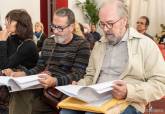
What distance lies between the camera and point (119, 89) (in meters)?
2.21

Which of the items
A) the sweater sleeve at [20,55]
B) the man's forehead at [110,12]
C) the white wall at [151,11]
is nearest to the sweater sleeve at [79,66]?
the sweater sleeve at [20,55]

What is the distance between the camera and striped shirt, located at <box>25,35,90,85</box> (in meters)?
2.92

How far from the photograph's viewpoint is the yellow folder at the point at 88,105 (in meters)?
2.13

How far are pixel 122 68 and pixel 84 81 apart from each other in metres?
0.31

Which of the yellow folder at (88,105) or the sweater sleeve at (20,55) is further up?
the sweater sleeve at (20,55)

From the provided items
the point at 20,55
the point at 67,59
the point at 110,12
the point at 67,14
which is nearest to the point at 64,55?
the point at 67,59

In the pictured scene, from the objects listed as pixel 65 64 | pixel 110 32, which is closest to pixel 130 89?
pixel 110 32

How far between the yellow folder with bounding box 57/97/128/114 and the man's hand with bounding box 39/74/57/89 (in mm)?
428

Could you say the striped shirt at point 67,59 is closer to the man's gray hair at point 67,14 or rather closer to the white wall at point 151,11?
the man's gray hair at point 67,14

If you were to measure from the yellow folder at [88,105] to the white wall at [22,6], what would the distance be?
6.15 meters

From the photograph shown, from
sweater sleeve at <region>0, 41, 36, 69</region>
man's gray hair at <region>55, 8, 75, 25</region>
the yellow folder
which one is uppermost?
man's gray hair at <region>55, 8, 75, 25</region>

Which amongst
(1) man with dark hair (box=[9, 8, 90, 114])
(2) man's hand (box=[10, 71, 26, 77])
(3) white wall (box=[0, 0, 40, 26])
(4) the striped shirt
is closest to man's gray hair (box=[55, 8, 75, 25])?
(1) man with dark hair (box=[9, 8, 90, 114])

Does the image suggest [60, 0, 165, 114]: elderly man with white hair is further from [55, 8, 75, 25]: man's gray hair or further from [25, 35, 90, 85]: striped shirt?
[55, 8, 75, 25]: man's gray hair

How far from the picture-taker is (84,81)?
2.65 meters
